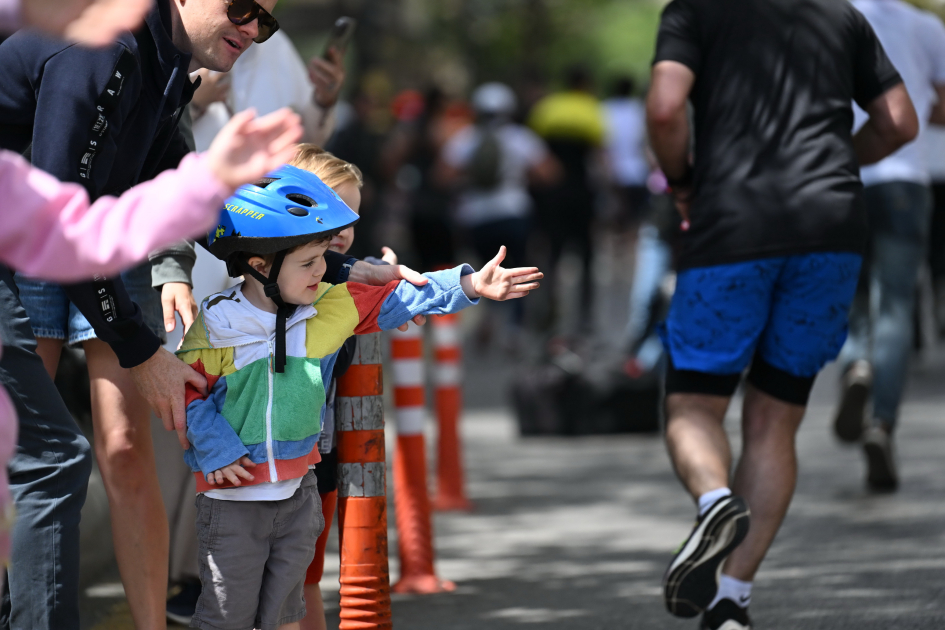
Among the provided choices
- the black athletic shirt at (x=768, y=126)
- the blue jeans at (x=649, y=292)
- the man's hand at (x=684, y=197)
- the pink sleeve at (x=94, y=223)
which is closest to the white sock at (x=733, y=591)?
the black athletic shirt at (x=768, y=126)

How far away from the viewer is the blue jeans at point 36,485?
3.21 meters

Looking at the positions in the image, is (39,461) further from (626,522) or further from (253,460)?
(626,522)

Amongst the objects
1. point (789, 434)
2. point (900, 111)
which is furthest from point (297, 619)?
point (900, 111)

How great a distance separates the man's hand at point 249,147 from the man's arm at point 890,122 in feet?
8.86

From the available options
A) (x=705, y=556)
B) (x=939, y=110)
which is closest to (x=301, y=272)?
(x=705, y=556)

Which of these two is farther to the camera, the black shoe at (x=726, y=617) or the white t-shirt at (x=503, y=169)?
the white t-shirt at (x=503, y=169)

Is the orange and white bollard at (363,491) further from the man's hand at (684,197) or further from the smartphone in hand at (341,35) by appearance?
the smartphone in hand at (341,35)

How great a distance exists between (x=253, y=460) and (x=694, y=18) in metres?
2.10

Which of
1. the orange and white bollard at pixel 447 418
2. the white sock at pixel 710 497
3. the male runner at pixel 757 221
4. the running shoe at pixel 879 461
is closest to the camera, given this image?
the white sock at pixel 710 497

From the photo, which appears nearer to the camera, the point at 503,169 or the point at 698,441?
the point at 698,441

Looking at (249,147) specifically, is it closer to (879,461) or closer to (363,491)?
(363,491)

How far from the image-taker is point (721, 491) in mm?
4062

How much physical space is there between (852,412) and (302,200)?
461cm

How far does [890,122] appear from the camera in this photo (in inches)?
178
